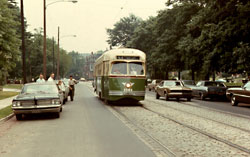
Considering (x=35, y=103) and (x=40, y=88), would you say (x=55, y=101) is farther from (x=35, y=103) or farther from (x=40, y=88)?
(x=40, y=88)

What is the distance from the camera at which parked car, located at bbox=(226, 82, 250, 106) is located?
19.5 metres

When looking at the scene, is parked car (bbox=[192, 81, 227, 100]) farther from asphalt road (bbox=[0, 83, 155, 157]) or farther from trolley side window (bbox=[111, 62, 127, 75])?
asphalt road (bbox=[0, 83, 155, 157])

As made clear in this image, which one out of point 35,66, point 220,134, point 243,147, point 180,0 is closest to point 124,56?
point 220,134

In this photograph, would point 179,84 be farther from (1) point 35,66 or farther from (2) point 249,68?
(1) point 35,66

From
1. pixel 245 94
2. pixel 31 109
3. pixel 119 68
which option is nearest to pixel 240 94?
pixel 245 94

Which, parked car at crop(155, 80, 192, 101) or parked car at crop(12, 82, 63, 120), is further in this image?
parked car at crop(155, 80, 192, 101)

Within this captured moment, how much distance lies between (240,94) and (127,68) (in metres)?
6.86

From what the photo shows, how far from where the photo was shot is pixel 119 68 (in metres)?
19.3

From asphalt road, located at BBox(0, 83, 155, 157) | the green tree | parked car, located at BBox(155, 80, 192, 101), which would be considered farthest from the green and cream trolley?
the green tree

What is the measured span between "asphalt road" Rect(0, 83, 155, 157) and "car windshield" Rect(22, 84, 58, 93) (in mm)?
2443

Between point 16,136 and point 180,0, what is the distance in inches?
1346

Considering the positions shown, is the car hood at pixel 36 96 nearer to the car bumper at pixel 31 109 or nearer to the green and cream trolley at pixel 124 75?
the car bumper at pixel 31 109

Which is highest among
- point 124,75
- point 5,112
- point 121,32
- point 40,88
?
point 121,32

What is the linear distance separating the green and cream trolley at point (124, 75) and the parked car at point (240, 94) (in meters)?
5.79
